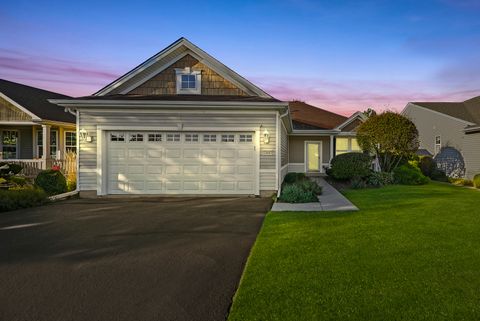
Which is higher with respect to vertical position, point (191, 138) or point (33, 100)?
point (33, 100)

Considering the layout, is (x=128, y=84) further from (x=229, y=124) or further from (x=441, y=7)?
(x=441, y=7)

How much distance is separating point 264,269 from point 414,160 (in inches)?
795

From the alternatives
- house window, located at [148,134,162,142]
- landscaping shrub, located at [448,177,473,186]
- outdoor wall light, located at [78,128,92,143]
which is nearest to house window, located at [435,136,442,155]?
landscaping shrub, located at [448,177,473,186]

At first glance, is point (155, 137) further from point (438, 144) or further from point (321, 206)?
point (438, 144)

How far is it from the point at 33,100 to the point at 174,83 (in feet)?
37.1

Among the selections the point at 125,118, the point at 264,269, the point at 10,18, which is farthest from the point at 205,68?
the point at 264,269

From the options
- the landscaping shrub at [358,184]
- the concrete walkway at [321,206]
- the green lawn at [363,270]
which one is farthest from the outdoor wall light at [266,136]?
the landscaping shrub at [358,184]

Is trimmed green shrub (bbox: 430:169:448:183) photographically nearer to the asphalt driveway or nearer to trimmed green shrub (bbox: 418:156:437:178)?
trimmed green shrub (bbox: 418:156:437:178)

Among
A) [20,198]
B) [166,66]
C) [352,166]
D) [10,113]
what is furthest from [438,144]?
[10,113]

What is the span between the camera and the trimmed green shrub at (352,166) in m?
16.0

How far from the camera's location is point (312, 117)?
2523 cm

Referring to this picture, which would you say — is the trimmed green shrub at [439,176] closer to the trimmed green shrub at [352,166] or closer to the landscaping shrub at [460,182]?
the landscaping shrub at [460,182]

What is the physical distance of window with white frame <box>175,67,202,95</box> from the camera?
44.5ft

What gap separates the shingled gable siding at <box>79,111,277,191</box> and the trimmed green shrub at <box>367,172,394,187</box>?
20.1 ft
